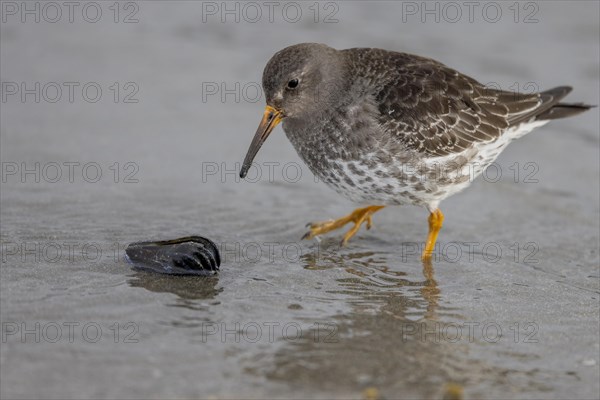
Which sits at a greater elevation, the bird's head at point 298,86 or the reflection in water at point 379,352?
the bird's head at point 298,86

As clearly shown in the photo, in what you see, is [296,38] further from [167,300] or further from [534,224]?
[167,300]

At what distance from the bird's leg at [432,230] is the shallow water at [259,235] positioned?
0.43 ft

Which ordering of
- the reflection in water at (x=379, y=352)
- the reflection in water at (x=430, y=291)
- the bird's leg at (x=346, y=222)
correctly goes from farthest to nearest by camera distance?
1. the bird's leg at (x=346, y=222)
2. the reflection in water at (x=430, y=291)
3. the reflection in water at (x=379, y=352)

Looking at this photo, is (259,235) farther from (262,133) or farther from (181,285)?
(181,285)

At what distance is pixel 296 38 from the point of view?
1203 cm

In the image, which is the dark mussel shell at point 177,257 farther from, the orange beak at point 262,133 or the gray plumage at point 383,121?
the gray plumage at point 383,121

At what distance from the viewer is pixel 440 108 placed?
7.71 meters

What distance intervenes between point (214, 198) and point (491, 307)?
3.05 meters

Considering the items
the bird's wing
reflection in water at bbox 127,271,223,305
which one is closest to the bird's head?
the bird's wing

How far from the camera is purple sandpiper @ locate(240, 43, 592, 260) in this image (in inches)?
292

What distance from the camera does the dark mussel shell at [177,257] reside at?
643 cm

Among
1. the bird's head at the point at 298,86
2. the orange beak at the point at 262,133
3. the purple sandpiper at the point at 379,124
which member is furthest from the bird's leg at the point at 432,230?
the orange beak at the point at 262,133

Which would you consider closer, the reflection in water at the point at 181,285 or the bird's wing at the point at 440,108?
the reflection in water at the point at 181,285

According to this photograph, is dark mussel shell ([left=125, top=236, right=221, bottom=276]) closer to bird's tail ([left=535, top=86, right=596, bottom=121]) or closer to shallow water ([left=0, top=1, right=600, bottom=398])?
shallow water ([left=0, top=1, right=600, bottom=398])
